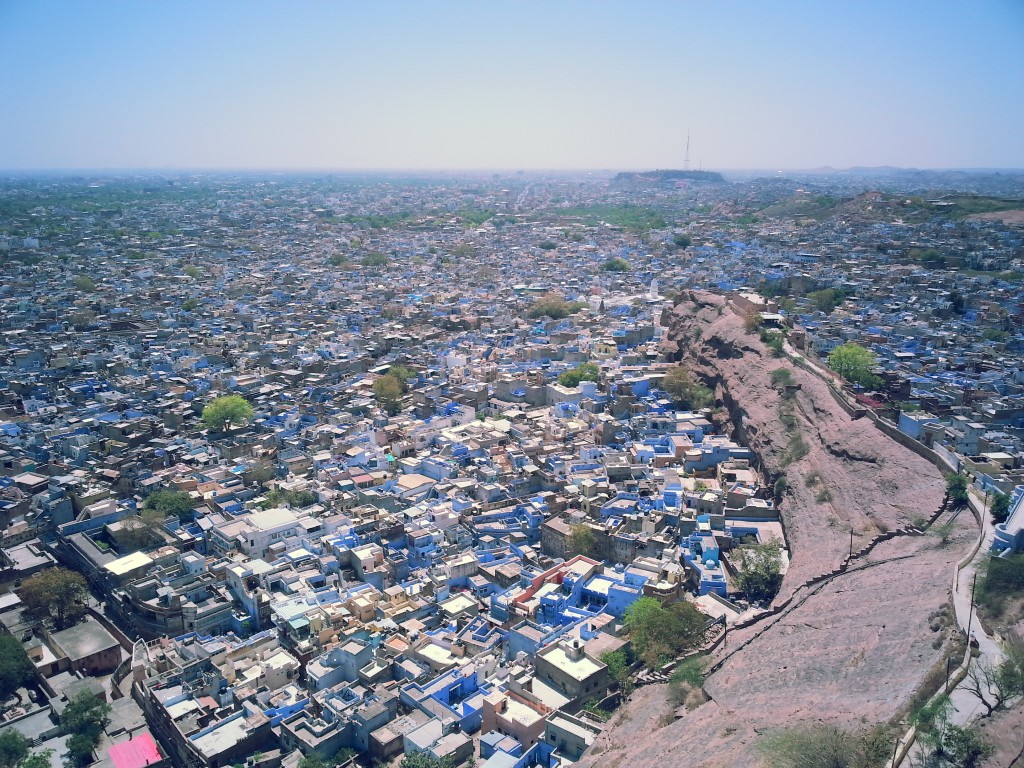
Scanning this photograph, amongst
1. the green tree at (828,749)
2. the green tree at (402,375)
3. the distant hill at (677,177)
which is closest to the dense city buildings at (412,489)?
the green tree at (402,375)

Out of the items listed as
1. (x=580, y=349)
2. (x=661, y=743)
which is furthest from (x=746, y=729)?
(x=580, y=349)

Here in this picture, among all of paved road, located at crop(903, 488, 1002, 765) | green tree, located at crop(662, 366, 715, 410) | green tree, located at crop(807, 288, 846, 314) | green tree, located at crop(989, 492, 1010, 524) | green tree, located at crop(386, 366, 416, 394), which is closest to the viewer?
paved road, located at crop(903, 488, 1002, 765)

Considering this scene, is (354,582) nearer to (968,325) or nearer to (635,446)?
(635,446)

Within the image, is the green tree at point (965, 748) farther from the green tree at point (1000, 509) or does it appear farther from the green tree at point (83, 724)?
the green tree at point (83, 724)

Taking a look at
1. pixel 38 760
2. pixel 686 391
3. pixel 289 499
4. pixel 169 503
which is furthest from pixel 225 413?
pixel 686 391

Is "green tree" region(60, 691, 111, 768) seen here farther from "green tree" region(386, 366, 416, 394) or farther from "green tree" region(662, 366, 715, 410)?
"green tree" region(662, 366, 715, 410)

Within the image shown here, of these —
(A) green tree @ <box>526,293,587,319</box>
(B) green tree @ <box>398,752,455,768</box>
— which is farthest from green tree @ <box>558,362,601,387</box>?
(B) green tree @ <box>398,752,455,768</box>
